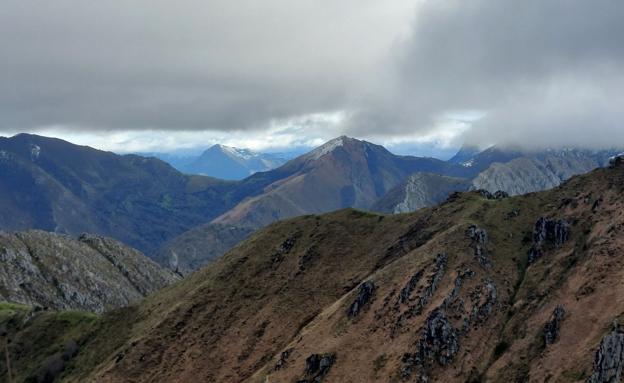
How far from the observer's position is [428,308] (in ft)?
459

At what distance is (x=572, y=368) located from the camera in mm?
104438

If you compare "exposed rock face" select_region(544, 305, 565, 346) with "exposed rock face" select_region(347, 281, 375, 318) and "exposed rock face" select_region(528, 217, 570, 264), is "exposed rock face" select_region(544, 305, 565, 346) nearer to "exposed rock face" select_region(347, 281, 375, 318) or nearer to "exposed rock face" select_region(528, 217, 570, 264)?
"exposed rock face" select_region(528, 217, 570, 264)

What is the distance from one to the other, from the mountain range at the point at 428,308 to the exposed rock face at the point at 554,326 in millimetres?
377

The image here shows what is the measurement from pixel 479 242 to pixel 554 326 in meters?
41.5

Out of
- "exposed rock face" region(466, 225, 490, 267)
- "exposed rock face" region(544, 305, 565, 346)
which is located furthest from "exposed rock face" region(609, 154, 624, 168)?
"exposed rock face" region(544, 305, 565, 346)

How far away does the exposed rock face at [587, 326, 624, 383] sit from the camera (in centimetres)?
9594

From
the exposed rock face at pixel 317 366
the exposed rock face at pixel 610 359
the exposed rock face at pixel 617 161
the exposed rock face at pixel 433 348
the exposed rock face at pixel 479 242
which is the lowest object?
the exposed rock face at pixel 317 366

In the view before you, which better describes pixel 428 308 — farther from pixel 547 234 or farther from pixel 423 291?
pixel 547 234

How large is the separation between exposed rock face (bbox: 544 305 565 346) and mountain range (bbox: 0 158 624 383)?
38 cm

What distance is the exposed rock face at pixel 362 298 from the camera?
493 ft

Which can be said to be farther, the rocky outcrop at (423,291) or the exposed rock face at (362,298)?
the exposed rock face at (362,298)

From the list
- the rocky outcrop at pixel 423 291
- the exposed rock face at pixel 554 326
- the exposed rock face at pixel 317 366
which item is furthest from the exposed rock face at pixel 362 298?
the exposed rock face at pixel 554 326

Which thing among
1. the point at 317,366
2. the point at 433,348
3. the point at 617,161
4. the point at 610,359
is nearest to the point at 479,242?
the point at 433,348

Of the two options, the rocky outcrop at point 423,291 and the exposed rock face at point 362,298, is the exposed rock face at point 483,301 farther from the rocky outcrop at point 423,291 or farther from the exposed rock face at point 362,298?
the exposed rock face at point 362,298
